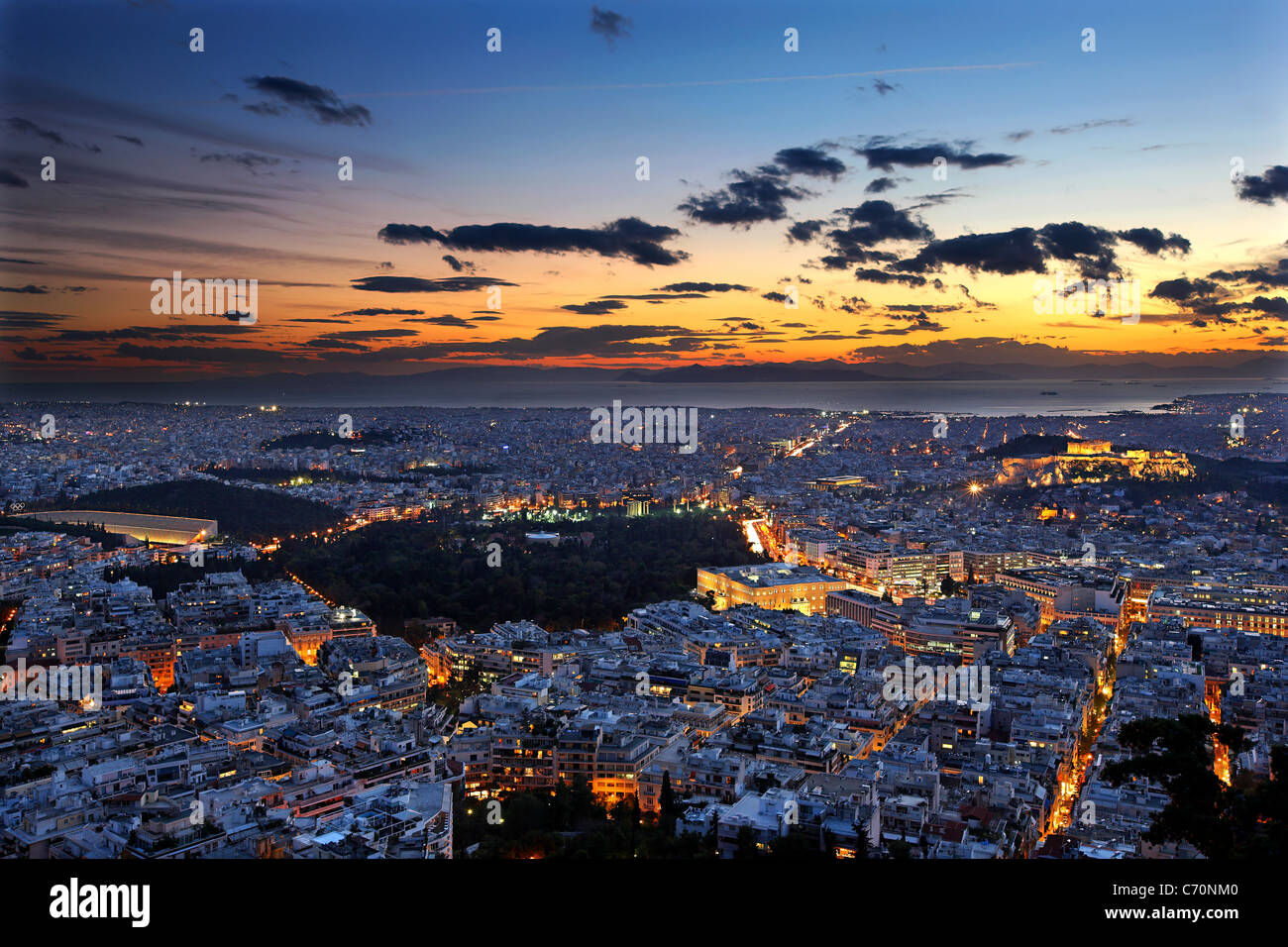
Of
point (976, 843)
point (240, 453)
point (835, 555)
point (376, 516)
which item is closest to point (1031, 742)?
point (976, 843)

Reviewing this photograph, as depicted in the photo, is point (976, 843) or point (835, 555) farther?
point (835, 555)

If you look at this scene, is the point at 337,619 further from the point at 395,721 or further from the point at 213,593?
the point at 395,721

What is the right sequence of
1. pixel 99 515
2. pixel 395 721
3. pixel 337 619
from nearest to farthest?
pixel 395 721 → pixel 337 619 → pixel 99 515

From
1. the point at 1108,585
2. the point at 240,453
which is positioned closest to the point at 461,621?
the point at 1108,585

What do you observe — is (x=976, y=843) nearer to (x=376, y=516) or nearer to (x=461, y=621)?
(x=461, y=621)
